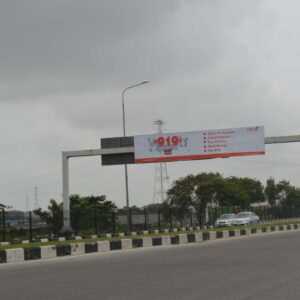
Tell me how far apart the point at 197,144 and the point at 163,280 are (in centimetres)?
3058

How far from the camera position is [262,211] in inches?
2188

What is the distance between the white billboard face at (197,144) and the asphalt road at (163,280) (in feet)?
86.8

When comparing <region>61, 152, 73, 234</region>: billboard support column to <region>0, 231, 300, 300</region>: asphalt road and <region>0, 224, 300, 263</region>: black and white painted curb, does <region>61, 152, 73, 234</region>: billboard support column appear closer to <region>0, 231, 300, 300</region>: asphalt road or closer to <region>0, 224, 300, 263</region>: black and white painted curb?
<region>0, 224, 300, 263</region>: black and white painted curb

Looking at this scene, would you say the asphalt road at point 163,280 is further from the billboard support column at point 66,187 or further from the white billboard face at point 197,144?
the white billboard face at point 197,144

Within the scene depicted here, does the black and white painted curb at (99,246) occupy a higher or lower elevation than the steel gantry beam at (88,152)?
lower

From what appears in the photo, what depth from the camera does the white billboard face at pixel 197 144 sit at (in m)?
37.9

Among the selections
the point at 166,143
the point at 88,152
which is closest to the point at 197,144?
the point at 166,143

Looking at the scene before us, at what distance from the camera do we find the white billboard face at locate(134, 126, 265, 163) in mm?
37906

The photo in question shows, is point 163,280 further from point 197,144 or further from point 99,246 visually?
point 197,144

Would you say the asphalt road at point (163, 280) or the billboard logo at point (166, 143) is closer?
the asphalt road at point (163, 280)

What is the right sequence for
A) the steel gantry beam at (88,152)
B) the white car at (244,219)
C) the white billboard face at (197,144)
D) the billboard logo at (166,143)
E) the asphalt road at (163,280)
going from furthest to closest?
the white car at (244,219)
the billboard logo at (166,143)
the white billboard face at (197,144)
the steel gantry beam at (88,152)
the asphalt road at (163,280)

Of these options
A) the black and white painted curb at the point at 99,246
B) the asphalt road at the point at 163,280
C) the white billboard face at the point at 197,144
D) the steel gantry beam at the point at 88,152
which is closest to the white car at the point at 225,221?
the white billboard face at the point at 197,144

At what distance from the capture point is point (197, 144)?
38.6 m

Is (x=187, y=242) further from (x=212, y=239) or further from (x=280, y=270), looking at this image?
(x=280, y=270)
